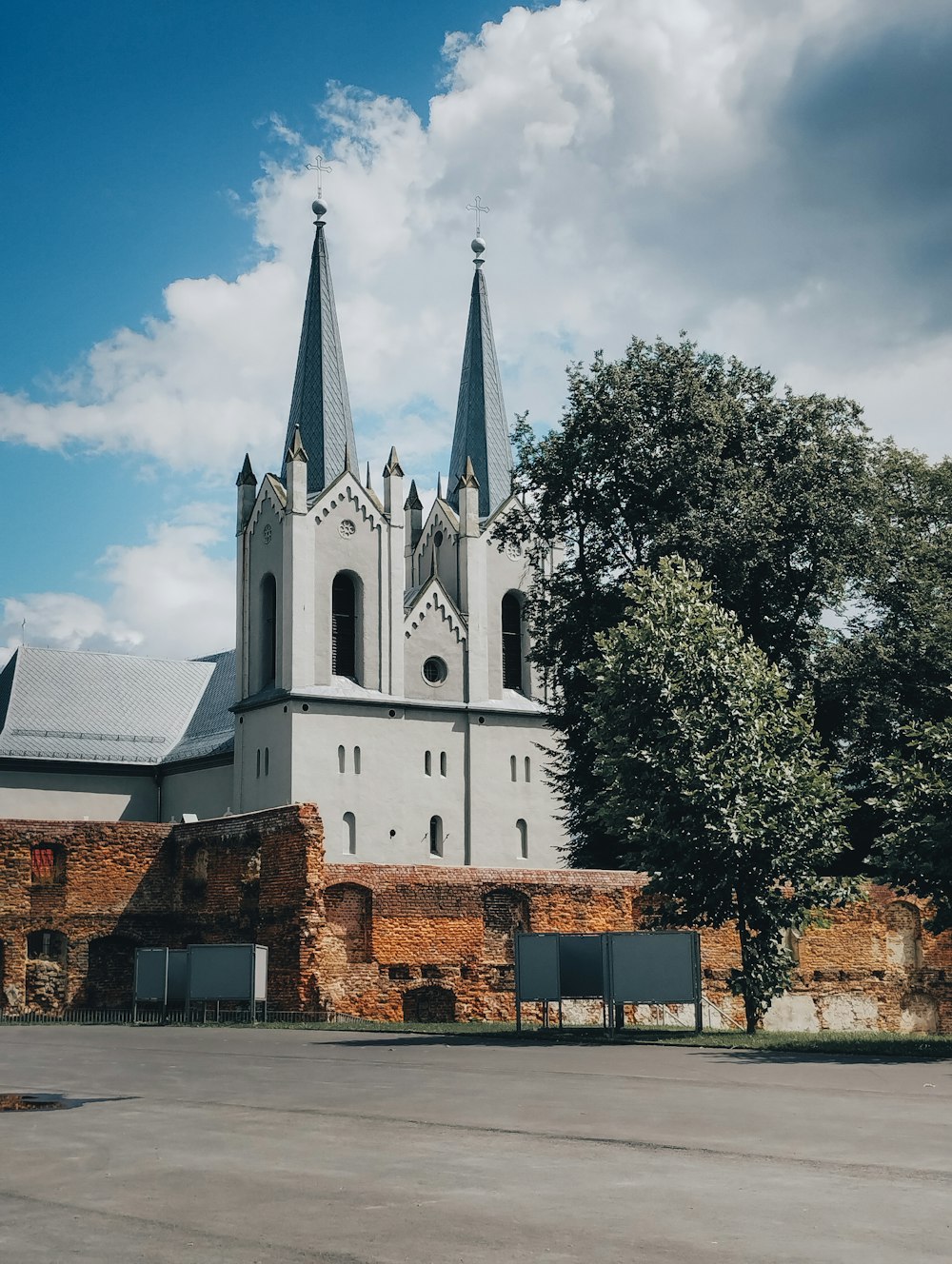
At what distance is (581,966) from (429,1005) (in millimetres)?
6215

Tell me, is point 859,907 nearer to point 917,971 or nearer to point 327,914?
point 917,971

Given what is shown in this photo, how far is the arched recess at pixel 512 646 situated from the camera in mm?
59656

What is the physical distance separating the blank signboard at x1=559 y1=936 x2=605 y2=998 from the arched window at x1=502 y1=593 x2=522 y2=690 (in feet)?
117

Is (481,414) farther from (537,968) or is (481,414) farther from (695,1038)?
(695,1038)

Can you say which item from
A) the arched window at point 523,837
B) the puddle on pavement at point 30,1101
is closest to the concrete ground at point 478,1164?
the puddle on pavement at point 30,1101

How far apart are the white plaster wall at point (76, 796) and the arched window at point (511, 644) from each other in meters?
15.3

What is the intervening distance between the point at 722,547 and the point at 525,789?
27.6m

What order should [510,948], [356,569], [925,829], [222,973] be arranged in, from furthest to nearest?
[356,569]
[510,948]
[222,973]
[925,829]

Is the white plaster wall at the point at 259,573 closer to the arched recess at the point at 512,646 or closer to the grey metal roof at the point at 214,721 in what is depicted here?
the grey metal roof at the point at 214,721

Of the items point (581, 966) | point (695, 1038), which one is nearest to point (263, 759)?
point (581, 966)

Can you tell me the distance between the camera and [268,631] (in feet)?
187

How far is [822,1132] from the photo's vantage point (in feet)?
35.9

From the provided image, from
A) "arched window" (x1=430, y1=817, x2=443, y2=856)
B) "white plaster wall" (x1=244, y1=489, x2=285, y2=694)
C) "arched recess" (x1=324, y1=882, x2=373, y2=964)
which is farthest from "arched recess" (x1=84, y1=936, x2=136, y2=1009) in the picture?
"arched window" (x1=430, y1=817, x2=443, y2=856)

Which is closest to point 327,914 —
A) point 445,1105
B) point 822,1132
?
point 445,1105
